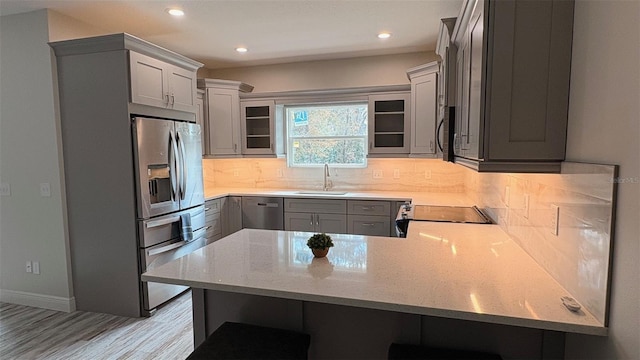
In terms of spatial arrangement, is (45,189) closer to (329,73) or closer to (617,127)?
(329,73)

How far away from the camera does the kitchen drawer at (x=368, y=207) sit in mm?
3822

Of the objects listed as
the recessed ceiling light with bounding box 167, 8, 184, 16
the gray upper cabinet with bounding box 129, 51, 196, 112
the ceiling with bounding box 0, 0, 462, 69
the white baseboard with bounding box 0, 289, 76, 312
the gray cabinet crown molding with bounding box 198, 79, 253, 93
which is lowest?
the white baseboard with bounding box 0, 289, 76, 312

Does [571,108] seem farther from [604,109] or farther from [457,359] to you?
[457,359]

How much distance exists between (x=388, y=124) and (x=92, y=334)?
336 cm

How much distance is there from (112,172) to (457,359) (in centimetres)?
280

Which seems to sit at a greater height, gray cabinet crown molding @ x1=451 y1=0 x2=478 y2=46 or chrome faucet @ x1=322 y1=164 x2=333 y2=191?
gray cabinet crown molding @ x1=451 y1=0 x2=478 y2=46

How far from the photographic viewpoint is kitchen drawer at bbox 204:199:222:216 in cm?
388

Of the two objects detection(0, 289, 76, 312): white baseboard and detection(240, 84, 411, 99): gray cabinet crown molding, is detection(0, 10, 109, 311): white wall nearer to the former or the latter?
detection(0, 289, 76, 312): white baseboard

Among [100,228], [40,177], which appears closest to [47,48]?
[40,177]

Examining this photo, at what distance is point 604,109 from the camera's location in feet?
3.48

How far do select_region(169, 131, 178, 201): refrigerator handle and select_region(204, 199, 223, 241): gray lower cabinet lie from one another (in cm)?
68

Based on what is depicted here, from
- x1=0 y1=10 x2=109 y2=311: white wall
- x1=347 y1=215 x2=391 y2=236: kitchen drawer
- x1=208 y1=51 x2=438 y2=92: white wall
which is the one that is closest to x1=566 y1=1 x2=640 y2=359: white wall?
x1=347 y1=215 x2=391 y2=236: kitchen drawer

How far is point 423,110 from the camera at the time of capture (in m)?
3.73

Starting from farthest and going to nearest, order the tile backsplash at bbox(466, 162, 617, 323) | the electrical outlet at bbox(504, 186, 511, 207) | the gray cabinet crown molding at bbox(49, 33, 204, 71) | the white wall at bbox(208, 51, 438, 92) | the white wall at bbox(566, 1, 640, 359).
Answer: the white wall at bbox(208, 51, 438, 92) < the gray cabinet crown molding at bbox(49, 33, 204, 71) < the electrical outlet at bbox(504, 186, 511, 207) < the tile backsplash at bbox(466, 162, 617, 323) < the white wall at bbox(566, 1, 640, 359)
